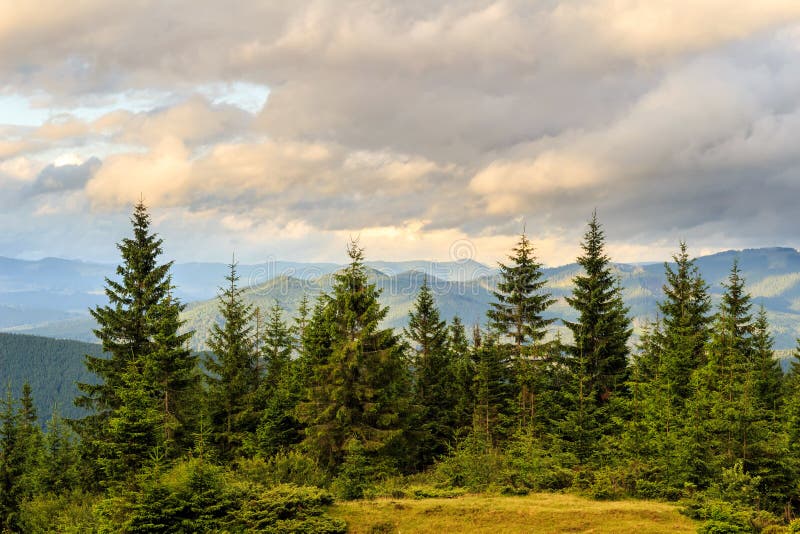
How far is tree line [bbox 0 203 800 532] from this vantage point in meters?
21.5

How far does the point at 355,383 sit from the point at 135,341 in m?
14.0

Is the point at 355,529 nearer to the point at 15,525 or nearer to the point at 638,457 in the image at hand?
the point at 638,457

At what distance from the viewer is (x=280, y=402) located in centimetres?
4203

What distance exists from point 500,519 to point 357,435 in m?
15.4

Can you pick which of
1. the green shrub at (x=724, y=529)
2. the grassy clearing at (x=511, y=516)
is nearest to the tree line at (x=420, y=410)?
the green shrub at (x=724, y=529)

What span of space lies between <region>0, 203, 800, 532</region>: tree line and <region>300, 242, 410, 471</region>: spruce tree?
13 cm

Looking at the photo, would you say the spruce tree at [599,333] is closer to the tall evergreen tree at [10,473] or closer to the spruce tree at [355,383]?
the spruce tree at [355,383]

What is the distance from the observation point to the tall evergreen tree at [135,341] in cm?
3272

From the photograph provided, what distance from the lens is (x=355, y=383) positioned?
35.0 m

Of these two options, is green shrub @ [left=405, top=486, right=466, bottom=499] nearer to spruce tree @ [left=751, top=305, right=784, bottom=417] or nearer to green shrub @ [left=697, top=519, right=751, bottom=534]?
green shrub @ [left=697, top=519, right=751, bottom=534]

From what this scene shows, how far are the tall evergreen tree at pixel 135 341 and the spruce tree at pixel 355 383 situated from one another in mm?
Result: 8570

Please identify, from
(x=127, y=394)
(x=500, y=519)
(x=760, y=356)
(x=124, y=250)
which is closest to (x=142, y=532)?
(x=127, y=394)

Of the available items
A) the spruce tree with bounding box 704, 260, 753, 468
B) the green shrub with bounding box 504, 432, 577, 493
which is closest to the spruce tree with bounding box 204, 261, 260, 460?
the green shrub with bounding box 504, 432, 577, 493

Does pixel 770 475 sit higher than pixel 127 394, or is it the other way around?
pixel 127 394
